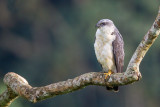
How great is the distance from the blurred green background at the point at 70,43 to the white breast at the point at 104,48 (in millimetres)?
13666

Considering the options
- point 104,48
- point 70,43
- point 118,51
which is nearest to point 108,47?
point 104,48

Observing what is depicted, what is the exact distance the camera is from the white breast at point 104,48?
6.54 m

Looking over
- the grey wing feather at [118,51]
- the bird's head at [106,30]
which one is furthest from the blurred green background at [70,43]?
the bird's head at [106,30]

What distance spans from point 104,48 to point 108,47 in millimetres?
59

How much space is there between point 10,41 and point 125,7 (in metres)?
5.75

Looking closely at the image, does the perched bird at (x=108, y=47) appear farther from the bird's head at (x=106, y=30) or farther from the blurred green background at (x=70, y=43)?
the blurred green background at (x=70, y=43)

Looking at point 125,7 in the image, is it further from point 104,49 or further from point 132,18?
point 104,49

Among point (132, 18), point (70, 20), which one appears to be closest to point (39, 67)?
point (70, 20)

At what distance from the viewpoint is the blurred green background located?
21.6m

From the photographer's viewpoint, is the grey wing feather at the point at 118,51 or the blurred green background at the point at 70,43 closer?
the grey wing feather at the point at 118,51

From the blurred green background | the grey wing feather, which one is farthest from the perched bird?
the blurred green background

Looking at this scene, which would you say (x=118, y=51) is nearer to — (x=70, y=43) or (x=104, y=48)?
(x=104, y=48)

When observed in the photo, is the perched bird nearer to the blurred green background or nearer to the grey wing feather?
the grey wing feather

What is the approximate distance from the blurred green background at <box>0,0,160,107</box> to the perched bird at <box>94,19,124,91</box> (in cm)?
1365
